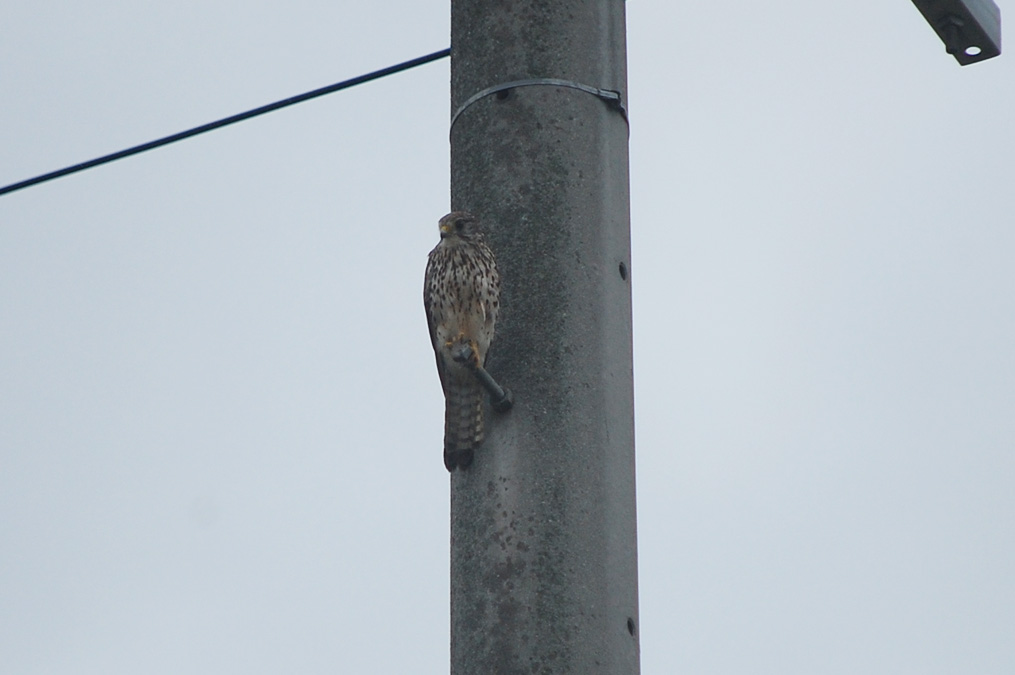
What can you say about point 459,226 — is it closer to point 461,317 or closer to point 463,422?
point 463,422

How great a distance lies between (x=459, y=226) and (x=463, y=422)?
0.63 m

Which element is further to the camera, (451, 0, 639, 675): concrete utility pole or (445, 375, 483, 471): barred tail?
(445, 375, 483, 471): barred tail

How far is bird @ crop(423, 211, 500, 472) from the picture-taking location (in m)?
3.77

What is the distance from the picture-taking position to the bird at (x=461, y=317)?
3.77 meters

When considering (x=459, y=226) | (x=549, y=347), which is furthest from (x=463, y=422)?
(x=459, y=226)

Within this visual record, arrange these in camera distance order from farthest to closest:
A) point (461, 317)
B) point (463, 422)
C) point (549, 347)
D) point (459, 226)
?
point (461, 317) < point (459, 226) < point (463, 422) < point (549, 347)

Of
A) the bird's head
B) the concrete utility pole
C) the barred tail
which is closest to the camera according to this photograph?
the concrete utility pole

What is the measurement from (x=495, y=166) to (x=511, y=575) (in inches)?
37.6

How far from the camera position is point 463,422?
12.7ft

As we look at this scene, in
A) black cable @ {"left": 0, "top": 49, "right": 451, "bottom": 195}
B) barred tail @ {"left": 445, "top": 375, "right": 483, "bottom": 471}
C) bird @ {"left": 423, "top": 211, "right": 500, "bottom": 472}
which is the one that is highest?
black cable @ {"left": 0, "top": 49, "right": 451, "bottom": 195}

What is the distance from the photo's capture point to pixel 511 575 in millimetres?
3438

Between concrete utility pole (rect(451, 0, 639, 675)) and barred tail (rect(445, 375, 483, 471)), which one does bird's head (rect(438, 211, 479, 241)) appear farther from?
barred tail (rect(445, 375, 483, 471))

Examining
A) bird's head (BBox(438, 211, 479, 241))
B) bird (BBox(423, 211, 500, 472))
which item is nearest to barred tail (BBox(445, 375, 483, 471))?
bird (BBox(423, 211, 500, 472))

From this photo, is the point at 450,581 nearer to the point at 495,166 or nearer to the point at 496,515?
the point at 496,515
